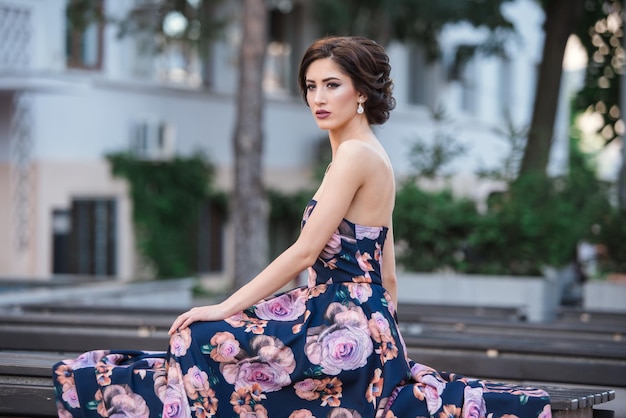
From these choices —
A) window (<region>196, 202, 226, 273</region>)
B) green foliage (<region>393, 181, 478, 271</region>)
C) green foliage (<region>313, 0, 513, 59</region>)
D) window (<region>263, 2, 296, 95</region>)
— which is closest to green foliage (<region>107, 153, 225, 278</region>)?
window (<region>196, 202, 226, 273</region>)

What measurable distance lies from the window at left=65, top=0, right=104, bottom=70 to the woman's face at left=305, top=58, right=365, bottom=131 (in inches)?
685

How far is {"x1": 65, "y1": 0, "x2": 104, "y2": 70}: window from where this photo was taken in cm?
2181

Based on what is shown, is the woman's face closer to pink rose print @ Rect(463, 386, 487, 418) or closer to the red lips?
the red lips

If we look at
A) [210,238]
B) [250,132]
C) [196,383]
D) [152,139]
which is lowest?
[196,383]

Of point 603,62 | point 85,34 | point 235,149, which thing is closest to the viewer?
point 235,149

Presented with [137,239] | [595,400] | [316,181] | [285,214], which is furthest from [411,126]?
[595,400]

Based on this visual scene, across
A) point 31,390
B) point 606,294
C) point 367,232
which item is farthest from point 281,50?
point 367,232

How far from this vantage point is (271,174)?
28.3m

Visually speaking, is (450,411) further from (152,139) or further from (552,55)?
(152,139)

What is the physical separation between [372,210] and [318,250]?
0.84 ft

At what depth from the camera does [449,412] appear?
185 inches

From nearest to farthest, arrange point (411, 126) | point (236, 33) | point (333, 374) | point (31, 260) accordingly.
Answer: point (333, 374), point (31, 260), point (236, 33), point (411, 126)

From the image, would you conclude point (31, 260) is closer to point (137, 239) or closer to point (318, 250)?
point (137, 239)

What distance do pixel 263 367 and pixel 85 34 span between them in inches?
747
